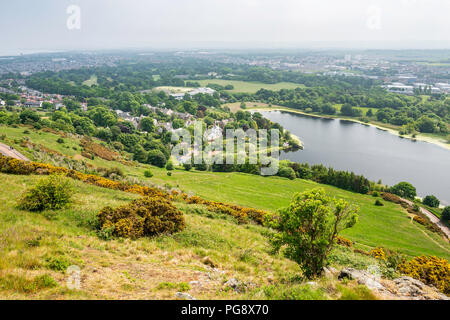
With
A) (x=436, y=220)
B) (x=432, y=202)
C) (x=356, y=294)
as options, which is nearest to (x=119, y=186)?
(x=356, y=294)

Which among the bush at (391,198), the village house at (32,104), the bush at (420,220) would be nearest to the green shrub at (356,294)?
the bush at (420,220)

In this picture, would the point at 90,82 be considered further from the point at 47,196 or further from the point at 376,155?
the point at 47,196

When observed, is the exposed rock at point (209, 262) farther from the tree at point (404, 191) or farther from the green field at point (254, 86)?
the green field at point (254, 86)

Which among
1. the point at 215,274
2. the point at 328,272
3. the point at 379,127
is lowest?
the point at 379,127

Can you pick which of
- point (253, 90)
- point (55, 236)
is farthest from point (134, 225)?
point (253, 90)

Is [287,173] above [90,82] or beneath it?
beneath
